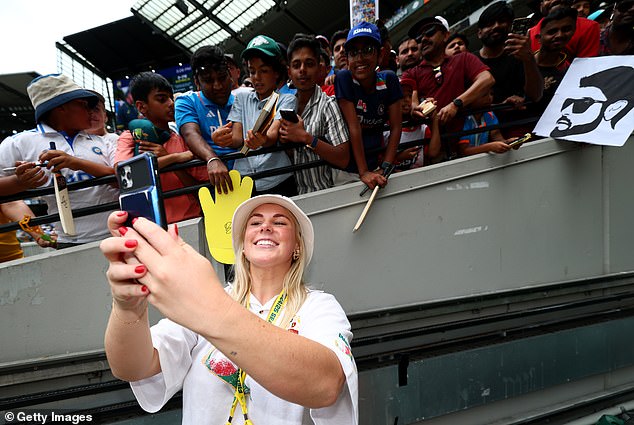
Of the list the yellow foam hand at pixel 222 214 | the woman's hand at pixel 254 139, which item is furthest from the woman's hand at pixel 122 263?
the woman's hand at pixel 254 139

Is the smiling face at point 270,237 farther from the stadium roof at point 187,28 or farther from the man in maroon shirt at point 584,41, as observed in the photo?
the stadium roof at point 187,28

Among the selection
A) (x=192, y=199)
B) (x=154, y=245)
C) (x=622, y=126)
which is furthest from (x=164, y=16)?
(x=154, y=245)

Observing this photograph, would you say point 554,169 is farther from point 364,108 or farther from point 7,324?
point 7,324

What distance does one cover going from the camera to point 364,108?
3.38m

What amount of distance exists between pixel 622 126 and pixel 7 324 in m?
5.07

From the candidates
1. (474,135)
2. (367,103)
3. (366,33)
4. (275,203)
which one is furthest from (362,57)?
(275,203)

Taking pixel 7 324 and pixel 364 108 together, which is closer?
pixel 7 324

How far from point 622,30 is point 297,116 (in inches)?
172

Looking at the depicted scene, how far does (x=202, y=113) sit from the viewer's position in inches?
126

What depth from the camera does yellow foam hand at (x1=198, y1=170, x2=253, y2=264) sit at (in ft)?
7.59

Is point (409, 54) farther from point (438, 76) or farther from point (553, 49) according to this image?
point (553, 49)

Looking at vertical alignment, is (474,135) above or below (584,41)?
below

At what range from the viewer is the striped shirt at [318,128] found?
10.4 feet

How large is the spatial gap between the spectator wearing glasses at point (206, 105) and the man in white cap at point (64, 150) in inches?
24.8
